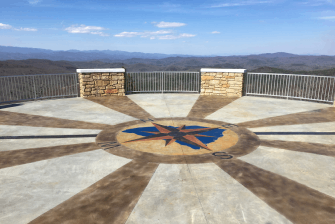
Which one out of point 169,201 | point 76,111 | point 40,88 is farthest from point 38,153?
point 40,88

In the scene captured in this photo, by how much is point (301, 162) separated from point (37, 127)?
7873mm

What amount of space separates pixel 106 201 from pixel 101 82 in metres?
10.5

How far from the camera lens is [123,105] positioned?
11359 millimetres

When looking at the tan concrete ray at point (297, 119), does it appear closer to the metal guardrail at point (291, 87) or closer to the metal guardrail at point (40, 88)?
the metal guardrail at point (291, 87)

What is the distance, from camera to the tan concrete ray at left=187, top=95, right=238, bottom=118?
9758mm

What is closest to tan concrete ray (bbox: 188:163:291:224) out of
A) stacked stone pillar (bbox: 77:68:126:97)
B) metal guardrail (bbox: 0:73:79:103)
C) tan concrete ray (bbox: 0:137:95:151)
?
tan concrete ray (bbox: 0:137:95:151)

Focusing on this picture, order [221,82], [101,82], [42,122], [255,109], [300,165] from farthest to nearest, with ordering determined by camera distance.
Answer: [221,82], [101,82], [255,109], [42,122], [300,165]

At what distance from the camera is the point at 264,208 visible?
12.3 feet

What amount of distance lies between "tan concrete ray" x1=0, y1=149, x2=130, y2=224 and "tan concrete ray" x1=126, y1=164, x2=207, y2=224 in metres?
1.12

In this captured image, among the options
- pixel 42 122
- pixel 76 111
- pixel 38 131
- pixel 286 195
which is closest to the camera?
pixel 286 195

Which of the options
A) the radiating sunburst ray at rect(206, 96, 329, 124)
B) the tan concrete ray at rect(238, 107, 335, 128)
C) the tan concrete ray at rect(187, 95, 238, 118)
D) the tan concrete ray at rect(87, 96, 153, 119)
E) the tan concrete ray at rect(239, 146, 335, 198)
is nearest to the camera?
the tan concrete ray at rect(239, 146, 335, 198)

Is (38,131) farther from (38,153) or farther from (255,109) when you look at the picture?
(255,109)

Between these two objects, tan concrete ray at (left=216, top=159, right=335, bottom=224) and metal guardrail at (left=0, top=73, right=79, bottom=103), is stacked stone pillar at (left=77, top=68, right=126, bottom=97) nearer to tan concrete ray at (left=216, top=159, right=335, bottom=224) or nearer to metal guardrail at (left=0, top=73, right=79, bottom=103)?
metal guardrail at (left=0, top=73, right=79, bottom=103)

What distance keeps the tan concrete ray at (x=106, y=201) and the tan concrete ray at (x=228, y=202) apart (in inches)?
43.4
